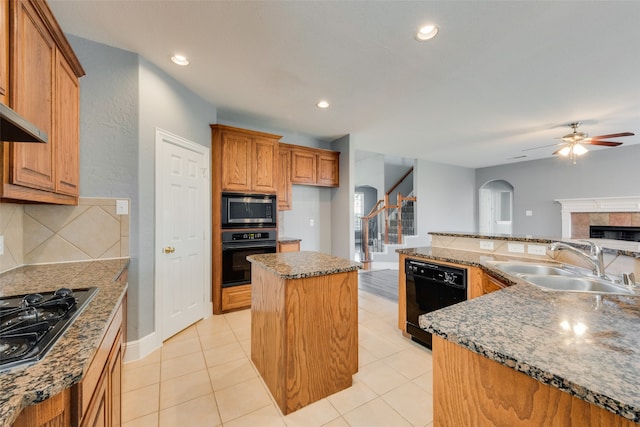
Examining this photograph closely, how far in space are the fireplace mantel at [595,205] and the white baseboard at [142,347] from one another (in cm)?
650

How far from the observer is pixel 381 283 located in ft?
15.5

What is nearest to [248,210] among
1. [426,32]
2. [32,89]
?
[32,89]

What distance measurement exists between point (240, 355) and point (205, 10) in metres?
2.74

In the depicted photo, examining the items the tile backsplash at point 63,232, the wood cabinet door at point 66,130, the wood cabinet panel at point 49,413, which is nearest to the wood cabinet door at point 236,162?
the tile backsplash at point 63,232

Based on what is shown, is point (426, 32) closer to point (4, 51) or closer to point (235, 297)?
point (4, 51)

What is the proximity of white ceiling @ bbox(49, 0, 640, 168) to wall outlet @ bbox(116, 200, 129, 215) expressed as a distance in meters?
1.31

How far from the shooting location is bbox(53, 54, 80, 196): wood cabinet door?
5.31ft

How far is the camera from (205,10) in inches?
69.4

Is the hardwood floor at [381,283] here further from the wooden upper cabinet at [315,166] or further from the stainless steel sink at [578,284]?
the stainless steel sink at [578,284]

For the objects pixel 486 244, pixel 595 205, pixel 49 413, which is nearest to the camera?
pixel 49 413

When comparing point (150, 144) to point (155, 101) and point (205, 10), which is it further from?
point (205, 10)

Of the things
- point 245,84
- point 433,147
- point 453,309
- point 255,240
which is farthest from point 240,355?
point 433,147

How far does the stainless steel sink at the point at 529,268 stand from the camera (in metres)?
1.79

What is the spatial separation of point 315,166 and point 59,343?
12.5 ft
